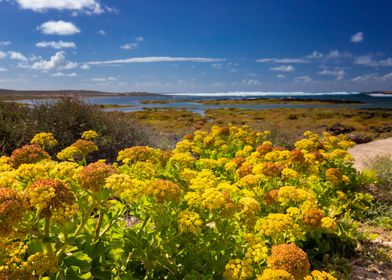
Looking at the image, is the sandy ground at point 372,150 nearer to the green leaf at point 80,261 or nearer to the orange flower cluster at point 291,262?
the orange flower cluster at point 291,262

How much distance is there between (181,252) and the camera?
3.79m

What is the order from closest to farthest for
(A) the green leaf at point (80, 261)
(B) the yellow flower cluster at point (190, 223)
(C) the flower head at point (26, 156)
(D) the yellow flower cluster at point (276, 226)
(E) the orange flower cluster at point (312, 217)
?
(A) the green leaf at point (80, 261) < (B) the yellow flower cluster at point (190, 223) < (D) the yellow flower cluster at point (276, 226) < (C) the flower head at point (26, 156) < (E) the orange flower cluster at point (312, 217)

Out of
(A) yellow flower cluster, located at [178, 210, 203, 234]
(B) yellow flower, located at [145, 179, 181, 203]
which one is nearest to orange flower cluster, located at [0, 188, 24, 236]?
(B) yellow flower, located at [145, 179, 181, 203]

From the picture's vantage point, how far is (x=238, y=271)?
10.2ft

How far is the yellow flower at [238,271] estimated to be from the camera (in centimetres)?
306

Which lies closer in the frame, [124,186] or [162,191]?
[124,186]

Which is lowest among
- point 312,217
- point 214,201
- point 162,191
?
point 312,217

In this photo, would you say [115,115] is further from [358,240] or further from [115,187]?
[115,187]

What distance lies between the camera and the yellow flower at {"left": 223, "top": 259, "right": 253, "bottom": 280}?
306 cm

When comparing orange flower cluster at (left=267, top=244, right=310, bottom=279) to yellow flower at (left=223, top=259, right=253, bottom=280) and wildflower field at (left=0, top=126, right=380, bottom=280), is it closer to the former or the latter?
wildflower field at (left=0, top=126, right=380, bottom=280)

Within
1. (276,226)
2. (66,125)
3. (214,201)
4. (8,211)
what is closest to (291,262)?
(276,226)

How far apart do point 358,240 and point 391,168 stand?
4.79 metres

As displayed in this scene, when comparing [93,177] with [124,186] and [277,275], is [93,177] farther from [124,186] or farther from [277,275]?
[277,275]

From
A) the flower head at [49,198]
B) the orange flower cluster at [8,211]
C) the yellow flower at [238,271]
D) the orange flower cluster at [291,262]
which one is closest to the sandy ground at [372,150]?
the orange flower cluster at [291,262]
